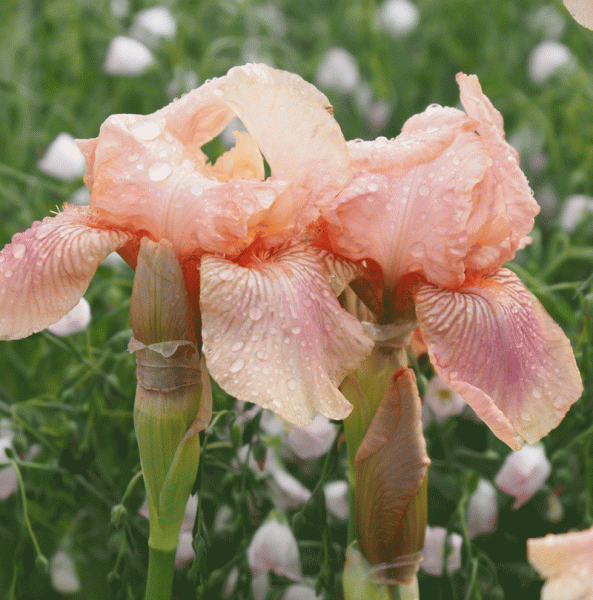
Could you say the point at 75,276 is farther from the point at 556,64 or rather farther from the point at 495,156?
the point at 556,64

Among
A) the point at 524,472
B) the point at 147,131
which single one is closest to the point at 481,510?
the point at 524,472

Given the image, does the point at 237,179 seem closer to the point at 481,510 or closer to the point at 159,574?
the point at 159,574

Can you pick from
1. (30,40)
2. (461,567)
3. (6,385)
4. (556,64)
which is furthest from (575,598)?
(30,40)

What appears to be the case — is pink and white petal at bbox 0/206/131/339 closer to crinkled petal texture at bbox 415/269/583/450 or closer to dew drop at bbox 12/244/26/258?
dew drop at bbox 12/244/26/258

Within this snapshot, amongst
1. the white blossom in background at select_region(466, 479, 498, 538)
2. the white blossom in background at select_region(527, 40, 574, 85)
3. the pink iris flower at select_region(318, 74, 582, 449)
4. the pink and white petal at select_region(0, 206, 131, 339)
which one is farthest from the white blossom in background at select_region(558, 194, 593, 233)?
the pink and white petal at select_region(0, 206, 131, 339)

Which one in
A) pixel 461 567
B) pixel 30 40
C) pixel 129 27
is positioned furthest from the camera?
pixel 129 27

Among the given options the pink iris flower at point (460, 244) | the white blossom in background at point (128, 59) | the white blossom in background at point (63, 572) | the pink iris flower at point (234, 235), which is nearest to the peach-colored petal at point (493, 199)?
the pink iris flower at point (460, 244)
